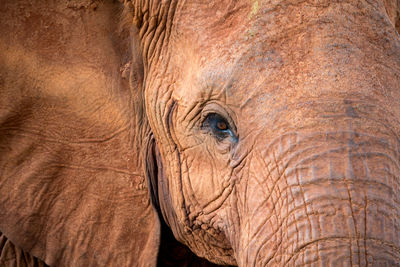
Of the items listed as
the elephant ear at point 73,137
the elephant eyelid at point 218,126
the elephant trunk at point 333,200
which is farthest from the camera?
the elephant ear at point 73,137

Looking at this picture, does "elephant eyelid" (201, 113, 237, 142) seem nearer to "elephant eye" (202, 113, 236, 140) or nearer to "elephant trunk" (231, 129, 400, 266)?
"elephant eye" (202, 113, 236, 140)

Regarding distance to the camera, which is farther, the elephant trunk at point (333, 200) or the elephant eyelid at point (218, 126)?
the elephant eyelid at point (218, 126)

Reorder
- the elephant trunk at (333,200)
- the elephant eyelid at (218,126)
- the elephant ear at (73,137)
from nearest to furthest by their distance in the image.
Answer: the elephant trunk at (333,200), the elephant eyelid at (218,126), the elephant ear at (73,137)

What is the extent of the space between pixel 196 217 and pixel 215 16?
682 millimetres

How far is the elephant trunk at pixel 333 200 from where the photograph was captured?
5.24 feet

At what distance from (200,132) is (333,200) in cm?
58

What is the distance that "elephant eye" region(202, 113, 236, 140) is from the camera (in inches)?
77.2

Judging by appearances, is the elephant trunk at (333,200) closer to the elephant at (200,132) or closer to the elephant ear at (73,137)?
the elephant at (200,132)

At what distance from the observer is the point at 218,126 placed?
6.53 ft

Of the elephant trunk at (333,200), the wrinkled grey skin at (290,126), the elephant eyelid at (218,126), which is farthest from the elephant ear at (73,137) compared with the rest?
the elephant trunk at (333,200)

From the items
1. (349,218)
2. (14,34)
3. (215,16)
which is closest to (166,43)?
(215,16)

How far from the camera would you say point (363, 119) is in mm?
1670

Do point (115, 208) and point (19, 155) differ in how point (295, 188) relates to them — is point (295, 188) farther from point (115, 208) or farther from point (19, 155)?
point (19, 155)

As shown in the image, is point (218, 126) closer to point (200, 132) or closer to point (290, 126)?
point (200, 132)
